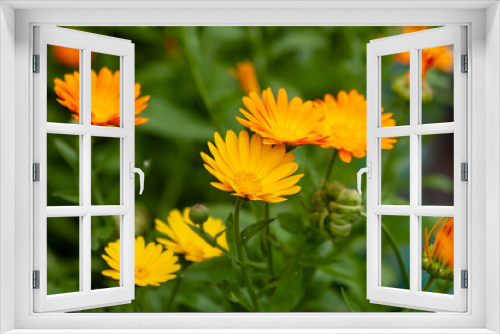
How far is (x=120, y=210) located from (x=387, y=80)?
89cm

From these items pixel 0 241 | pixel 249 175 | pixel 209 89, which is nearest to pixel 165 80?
pixel 209 89

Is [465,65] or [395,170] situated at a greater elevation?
[465,65]

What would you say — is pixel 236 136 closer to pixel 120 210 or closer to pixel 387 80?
pixel 120 210

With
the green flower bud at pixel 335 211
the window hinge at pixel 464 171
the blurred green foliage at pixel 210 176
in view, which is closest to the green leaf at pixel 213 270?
the blurred green foliage at pixel 210 176

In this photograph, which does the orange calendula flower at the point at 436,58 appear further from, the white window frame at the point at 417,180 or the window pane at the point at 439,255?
the window pane at the point at 439,255

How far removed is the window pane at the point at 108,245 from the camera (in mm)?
1325

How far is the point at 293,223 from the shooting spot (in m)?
1.36

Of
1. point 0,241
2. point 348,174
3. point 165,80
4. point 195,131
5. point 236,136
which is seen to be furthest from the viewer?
point 165,80

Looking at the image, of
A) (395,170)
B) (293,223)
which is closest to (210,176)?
(293,223)

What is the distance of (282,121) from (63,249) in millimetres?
772

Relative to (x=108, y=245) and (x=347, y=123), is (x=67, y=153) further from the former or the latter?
(x=347, y=123)

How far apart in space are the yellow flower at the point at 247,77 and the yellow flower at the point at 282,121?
14.4 inches

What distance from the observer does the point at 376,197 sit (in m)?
1.34

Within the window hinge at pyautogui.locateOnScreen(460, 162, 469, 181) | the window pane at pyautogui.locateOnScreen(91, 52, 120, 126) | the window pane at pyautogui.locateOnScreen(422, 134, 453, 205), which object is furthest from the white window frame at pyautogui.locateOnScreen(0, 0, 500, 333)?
the window pane at pyautogui.locateOnScreen(422, 134, 453, 205)
